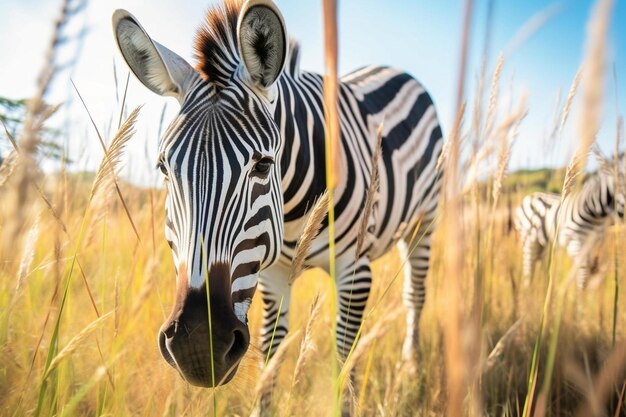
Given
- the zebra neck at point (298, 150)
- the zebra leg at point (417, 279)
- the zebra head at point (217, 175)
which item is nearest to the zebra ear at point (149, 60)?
the zebra head at point (217, 175)

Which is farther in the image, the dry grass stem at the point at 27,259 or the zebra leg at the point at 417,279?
the zebra leg at the point at 417,279

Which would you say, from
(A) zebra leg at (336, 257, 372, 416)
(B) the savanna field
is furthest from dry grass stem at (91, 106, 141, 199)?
(A) zebra leg at (336, 257, 372, 416)

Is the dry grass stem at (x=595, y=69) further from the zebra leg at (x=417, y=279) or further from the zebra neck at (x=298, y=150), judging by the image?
the zebra leg at (x=417, y=279)

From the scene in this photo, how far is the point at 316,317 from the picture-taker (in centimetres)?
83

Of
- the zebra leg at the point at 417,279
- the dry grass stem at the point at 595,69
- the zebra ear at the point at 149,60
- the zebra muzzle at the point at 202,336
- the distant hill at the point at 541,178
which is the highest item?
the zebra ear at the point at 149,60

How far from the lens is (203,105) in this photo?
1418 millimetres

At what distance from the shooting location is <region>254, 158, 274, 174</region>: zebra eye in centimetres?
139

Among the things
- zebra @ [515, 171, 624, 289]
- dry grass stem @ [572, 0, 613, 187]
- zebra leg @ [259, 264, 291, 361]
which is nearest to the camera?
dry grass stem @ [572, 0, 613, 187]

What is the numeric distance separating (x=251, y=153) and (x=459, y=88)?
3.25ft

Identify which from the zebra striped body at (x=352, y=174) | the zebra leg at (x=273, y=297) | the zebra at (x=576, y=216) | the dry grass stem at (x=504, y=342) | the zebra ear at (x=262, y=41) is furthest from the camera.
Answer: the zebra at (x=576, y=216)

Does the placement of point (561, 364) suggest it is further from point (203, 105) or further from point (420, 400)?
point (203, 105)

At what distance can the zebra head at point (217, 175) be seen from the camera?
3.43ft

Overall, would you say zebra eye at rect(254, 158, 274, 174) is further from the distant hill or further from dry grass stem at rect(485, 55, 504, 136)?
the distant hill

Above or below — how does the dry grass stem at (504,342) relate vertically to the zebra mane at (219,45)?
below
